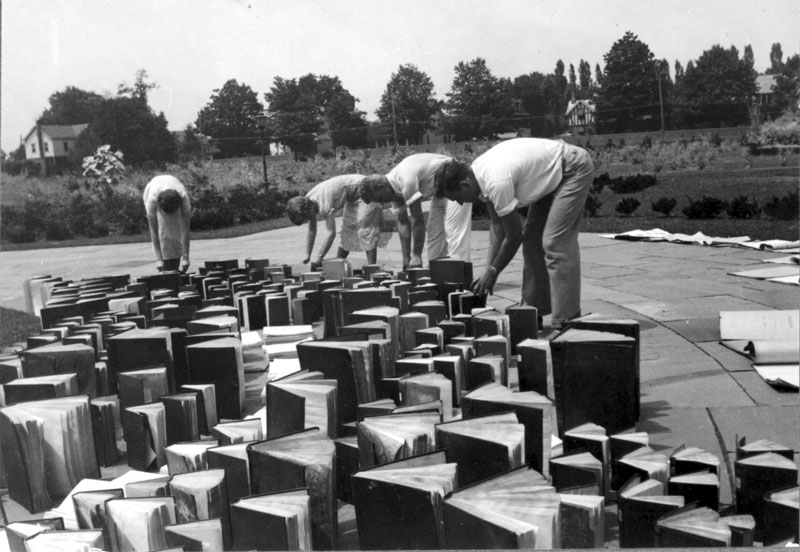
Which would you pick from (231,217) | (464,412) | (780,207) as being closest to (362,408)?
(464,412)

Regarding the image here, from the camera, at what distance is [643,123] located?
13.1 ft

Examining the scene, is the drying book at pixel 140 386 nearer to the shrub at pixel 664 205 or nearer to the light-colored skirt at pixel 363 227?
the light-colored skirt at pixel 363 227

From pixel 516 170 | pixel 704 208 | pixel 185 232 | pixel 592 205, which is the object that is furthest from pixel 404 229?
pixel 704 208

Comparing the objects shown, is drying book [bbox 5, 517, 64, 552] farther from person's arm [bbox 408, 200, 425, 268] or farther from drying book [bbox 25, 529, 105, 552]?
person's arm [bbox 408, 200, 425, 268]

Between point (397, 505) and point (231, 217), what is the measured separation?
9.66m

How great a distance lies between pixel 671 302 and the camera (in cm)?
591

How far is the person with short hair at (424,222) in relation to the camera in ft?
23.3

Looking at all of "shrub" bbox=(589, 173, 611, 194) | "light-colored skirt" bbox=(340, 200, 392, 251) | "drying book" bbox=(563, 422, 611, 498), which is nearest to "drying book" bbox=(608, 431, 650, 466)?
"drying book" bbox=(563, 422, 611, 498)

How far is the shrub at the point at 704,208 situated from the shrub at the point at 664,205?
0.78 feet

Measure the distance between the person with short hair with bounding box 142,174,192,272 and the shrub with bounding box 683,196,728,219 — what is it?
6.47 meters

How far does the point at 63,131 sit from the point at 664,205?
8287mm

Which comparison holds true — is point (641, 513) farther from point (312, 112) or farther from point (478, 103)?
point (312, 112)

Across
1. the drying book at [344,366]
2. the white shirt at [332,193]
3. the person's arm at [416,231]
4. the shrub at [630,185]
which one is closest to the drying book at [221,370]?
the drying book at [344,366]

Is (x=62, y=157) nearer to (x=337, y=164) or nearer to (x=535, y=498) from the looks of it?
(x=337, y=164)
